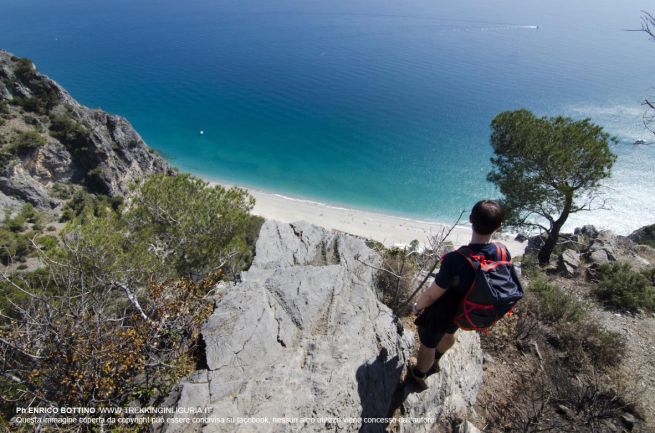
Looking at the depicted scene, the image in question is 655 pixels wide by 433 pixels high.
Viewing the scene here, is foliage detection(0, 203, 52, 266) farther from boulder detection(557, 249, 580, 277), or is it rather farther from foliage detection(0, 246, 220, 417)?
boulder detection(557, 249, 580, 277)

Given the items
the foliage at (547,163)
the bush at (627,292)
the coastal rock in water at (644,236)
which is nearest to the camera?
the bush at (627,292)

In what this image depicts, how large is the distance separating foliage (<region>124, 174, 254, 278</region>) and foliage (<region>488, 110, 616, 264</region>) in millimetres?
12171

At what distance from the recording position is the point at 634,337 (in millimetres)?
8008

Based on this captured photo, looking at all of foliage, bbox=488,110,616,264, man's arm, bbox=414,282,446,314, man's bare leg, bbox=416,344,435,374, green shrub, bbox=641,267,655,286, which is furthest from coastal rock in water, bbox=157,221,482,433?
foliage, bbox=488,110,616,264

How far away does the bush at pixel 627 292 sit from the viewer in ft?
29.8

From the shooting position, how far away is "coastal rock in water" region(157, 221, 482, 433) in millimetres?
3969

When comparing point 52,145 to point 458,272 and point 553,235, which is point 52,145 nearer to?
point 458,272

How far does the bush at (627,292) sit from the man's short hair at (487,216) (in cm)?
868

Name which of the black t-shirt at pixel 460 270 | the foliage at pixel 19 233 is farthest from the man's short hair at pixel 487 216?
the foliage at pixel 19 233

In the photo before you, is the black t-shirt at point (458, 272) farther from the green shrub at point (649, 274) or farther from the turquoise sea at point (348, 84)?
the turquoise sea at point (348, 84)

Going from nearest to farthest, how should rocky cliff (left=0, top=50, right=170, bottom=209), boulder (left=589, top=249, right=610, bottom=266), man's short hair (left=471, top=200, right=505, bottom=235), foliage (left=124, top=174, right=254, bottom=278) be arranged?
man's short hair (left=471, top=200, right=505, bottom=235) < foliage (left=124, top=174, right=254, bottom=278) < boulder (left=589, top=249, right=610, bottom=266) < rocky cliff (left=0, top=50, right=170, bottom=209)

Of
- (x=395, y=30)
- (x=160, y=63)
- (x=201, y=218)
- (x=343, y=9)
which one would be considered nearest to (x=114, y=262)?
(x=201, y=218)

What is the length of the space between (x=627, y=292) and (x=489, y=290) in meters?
8.78

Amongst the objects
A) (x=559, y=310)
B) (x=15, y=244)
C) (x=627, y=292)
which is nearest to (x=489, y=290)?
(x=559, y=310)
